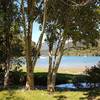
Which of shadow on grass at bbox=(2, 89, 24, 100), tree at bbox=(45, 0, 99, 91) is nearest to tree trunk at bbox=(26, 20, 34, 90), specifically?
tree at bbox=(45, 0, 99, 91)

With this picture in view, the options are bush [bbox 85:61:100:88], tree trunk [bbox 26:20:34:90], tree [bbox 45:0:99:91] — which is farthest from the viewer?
bush [bbox 85:61:100:88]

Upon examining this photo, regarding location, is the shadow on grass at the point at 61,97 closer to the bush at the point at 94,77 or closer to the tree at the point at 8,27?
the bush at the point at 94,77

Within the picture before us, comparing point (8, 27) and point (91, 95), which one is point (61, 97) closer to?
point (91, 95)

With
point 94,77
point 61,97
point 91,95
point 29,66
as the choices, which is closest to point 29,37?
point 29,66

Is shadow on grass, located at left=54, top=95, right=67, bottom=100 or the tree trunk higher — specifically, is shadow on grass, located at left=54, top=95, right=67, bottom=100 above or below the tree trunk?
below

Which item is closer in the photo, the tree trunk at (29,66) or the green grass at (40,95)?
the green grass at (40,95)

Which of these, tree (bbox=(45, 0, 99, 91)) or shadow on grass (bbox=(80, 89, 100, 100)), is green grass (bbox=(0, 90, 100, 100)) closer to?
shadow on grass (bbox=(80, 89, 100, 100))

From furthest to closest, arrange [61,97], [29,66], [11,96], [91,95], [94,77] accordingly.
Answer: [94,77] < [29,66] < [91,95] < [11,96] < [61,97]

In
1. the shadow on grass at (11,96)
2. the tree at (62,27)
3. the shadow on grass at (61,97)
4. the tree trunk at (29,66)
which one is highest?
the tree at (62,27)

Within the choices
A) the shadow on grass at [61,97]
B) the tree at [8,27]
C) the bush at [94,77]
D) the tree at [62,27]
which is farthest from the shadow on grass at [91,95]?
the tree at [8,27]

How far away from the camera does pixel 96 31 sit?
21.6m

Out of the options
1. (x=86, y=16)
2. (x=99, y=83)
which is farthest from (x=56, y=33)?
(x=99, y=83)

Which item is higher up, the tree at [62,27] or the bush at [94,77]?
the tree at [62,27]

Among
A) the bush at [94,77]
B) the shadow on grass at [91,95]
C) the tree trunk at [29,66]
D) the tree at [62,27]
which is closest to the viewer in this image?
the shadow on grass at [91,95]
